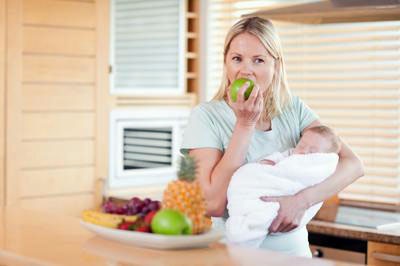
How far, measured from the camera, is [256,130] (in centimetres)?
243

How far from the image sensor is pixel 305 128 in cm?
249

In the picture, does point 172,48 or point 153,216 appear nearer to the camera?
point 153,216

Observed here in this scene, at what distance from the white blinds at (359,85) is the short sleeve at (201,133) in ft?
5.71

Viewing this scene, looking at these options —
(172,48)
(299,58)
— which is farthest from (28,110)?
(299,58)

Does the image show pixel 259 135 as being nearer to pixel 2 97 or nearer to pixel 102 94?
pixel 2 97

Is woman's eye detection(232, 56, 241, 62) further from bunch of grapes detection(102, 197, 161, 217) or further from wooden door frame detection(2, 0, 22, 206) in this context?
wooden door frame detection(2, 0, 22, 206)

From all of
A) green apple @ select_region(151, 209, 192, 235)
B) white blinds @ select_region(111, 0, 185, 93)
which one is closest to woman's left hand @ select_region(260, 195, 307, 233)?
green apple @ select_region(151, 209, 192, 235)

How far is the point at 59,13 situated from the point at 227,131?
1.78m

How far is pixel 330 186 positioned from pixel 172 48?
2.22m

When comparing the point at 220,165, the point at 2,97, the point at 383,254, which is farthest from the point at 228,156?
the point at 2,97

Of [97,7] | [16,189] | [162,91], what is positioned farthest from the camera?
[162,91]

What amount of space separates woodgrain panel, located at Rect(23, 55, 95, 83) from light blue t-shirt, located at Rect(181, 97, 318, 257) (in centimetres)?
160

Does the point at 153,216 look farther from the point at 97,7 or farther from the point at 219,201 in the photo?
the point at 97,7

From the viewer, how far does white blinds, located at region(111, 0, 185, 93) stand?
4230 millimetres
